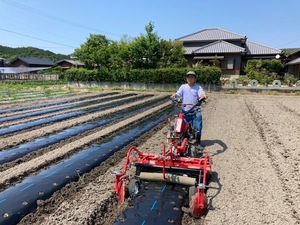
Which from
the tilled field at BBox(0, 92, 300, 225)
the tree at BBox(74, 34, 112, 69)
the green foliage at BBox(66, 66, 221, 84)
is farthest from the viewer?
the tree at BBox(74, 34, 112, 69)

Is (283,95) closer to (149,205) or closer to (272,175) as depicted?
(272,175)

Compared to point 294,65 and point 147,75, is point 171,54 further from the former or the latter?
point 294,65

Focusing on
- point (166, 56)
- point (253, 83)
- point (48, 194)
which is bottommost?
point (48, 194)

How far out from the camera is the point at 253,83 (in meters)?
19.3

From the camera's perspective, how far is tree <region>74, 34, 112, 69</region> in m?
23.5

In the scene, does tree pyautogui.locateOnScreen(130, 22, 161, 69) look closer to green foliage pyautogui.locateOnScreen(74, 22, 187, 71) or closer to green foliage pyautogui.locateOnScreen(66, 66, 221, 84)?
green foliage pyautogui.locateOnScreen(74, 22, 187, 71)

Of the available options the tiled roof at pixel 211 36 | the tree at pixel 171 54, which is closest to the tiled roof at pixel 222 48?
the tiled roof at pixel 211 36

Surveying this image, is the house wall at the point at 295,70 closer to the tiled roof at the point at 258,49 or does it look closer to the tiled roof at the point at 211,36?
the tiled roof at the point at 258,49

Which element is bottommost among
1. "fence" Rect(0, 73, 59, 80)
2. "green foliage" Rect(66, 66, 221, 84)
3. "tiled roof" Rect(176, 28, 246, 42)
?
"fence" Rect(0, 73, 59, 80)

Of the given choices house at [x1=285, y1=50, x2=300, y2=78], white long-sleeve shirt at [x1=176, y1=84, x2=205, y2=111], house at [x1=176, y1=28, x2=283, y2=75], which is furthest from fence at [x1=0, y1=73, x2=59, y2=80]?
white long-sleeve shirt at [x1=176, y1=84, x2=205, y2=111]

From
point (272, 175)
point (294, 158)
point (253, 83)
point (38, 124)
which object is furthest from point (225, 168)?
point (253, 83)

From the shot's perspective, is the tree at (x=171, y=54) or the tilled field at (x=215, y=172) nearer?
the tilled field at (x=215, y=172)

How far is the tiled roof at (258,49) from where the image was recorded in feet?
93.1

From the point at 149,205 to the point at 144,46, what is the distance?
20019 mm
